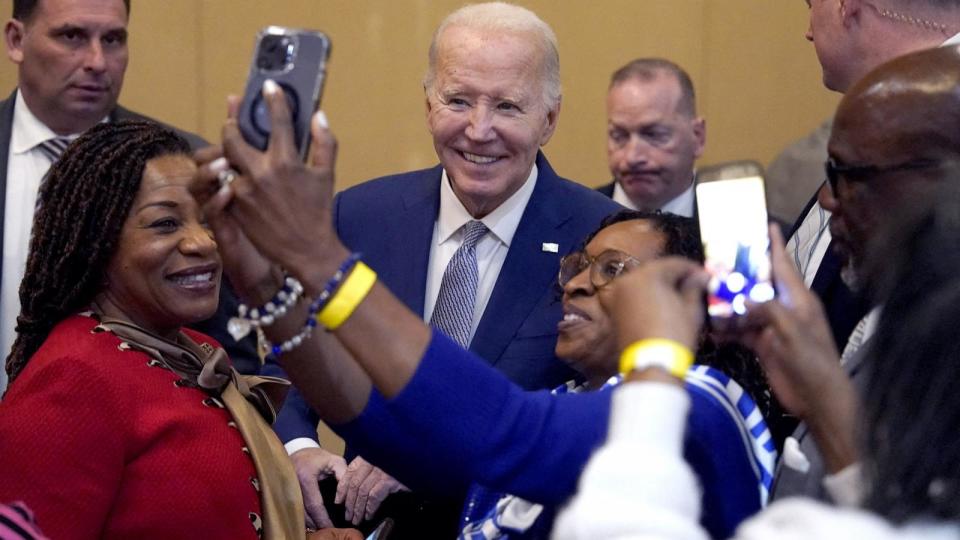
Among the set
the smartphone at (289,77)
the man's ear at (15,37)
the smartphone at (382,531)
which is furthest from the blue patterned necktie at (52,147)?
the smartphone at (289,77)

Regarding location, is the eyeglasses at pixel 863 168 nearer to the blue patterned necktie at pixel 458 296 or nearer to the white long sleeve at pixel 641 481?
the white long sleeve at pixel 641 481

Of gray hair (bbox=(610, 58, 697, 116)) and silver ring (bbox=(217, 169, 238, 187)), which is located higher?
silver ring (bbox=(217, 169, 238, 187))

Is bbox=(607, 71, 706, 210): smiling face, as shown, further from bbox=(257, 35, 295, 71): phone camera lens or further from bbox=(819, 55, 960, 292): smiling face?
bbox=(257, 35, 295, 71): phone camera lens

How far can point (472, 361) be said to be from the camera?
1746 mm

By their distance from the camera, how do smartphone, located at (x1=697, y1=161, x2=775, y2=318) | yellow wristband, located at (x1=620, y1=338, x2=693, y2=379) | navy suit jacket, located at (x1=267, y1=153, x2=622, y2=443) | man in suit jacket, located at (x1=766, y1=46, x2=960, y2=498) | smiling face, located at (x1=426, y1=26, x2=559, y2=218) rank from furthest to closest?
smiling face, located at (x1=426, y1=26, x2=559, y2=218) → navy suit jacket, located at (x1=267, y1=153, x2=622, y2=443) → man in suit jacket, located at (x1=766, y1=46, x2=960, y2=498) → smartphone, located at (x1=697, y1=161, x2=775, y2=318) → yellow wristband, located at (x1=620, y1=338, x2=693, y2=379)

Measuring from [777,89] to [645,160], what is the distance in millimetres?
1018

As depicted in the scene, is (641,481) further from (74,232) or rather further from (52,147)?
(52,147)

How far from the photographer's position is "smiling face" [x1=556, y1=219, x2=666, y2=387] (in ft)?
7.88

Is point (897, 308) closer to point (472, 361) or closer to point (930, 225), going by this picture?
point (930, 225)

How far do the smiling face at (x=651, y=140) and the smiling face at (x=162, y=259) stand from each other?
2413 mm

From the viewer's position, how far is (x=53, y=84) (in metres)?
3.75

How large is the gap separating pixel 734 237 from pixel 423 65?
389cm

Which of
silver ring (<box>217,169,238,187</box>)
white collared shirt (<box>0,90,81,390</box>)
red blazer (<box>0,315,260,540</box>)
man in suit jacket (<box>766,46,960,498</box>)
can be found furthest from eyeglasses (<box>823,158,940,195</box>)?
white collared shirt (<box>0,90,81,390</box>)

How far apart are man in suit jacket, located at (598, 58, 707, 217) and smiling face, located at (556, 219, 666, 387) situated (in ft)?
7.37
